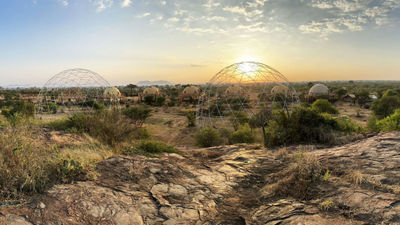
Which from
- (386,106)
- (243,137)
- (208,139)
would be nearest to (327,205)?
(243,137)

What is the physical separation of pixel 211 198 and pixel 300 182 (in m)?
1.59

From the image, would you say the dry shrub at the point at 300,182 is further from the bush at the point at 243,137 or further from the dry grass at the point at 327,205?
the bush at the point at 243,137

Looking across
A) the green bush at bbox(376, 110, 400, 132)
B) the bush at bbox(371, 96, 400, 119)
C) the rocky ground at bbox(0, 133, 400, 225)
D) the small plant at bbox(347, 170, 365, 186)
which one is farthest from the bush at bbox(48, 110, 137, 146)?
the bush at bbox(371, 96, 400, 119)

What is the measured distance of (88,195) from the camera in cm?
298

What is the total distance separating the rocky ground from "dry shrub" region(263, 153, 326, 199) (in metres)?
0.09

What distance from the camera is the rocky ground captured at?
261 centimetres

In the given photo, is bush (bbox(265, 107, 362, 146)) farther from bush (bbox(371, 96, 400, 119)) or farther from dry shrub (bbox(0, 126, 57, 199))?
bush (bbox(371, 96, 400, 119))

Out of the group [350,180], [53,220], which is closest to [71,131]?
[53,220]

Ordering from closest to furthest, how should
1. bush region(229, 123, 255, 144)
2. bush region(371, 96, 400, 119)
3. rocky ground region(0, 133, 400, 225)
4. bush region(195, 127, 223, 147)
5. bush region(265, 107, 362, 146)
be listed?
rocky ground region(0, 133, 400, 225) → bush region(265, 107, 362, 146) → bush region(229, 123, 255, 144) → bush region(195, 127, 223, 147) → bush region(371, 96, 400, 119)

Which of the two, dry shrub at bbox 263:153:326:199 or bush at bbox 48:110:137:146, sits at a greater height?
bush at bbox 48:110:137:146

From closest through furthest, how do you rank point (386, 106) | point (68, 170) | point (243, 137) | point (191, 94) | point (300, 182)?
point (68, 170) < point (300, 182) < point (243, 137) < point (386, 106) < point (191, 94)

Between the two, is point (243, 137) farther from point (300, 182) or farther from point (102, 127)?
point (300, 182)

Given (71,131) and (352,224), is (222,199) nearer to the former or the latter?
(352,224)

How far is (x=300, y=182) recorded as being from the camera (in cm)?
373
